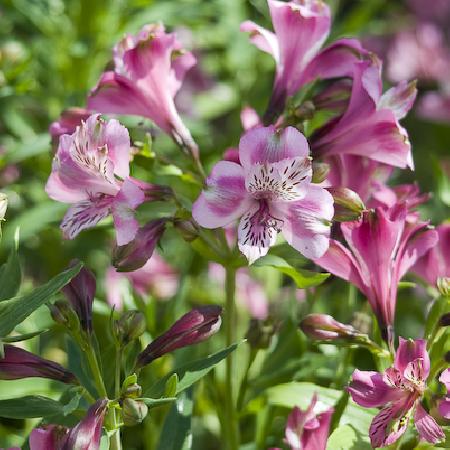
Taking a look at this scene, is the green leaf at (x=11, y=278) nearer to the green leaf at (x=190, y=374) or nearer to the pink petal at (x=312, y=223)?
the green leaf at (x=190, y=374)

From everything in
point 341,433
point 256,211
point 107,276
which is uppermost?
point 256,211

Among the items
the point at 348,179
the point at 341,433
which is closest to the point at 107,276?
the point at 348,179

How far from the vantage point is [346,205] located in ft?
3.77

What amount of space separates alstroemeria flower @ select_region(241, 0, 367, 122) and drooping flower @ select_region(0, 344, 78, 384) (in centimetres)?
47

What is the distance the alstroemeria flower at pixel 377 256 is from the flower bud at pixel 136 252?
0.72ft

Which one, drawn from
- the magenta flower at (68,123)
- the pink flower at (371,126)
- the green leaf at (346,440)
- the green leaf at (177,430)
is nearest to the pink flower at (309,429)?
the green leaf at (346,440)

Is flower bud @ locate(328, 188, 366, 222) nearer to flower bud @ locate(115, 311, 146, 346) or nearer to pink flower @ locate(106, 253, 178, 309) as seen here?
flower bud @ locate(115, 311, 146, 346)

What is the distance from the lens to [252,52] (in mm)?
2627

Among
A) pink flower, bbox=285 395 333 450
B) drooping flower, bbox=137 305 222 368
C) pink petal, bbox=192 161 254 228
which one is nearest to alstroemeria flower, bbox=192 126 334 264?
pink petal, bbox=192 161 254 228

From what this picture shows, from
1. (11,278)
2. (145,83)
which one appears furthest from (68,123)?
(11,278)

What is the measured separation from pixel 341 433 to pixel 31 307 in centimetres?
43

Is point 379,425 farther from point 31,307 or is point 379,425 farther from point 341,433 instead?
point 31,307

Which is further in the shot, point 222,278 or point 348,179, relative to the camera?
point 222,278

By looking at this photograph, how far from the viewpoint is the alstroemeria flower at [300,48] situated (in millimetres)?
1301
